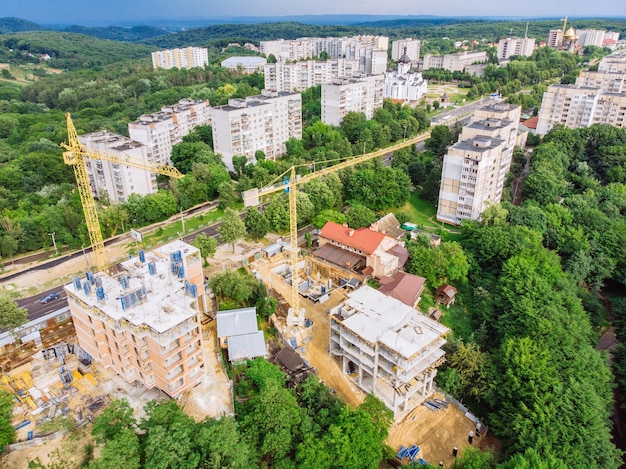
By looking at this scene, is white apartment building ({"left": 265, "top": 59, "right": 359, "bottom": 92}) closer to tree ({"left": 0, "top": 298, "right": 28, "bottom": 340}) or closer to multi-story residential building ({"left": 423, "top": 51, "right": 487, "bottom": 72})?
multi-story residential building ({"left": 423, "top": 51, "right": 487, "bottom": 72})

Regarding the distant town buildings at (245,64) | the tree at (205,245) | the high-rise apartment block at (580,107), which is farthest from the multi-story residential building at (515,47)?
the tree at (205,245)

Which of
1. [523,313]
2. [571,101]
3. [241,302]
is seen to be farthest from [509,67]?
[241,302]

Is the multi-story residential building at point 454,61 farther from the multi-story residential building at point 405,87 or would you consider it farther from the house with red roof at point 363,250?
the house with red roof at point 363,250

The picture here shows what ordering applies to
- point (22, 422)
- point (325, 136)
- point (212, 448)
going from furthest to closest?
1. point (325, 136)
2. point (22, 422)
3. point (212, 448)

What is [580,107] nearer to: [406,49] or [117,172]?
[117,172]

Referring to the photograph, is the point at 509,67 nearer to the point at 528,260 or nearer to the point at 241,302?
the point at 528,260

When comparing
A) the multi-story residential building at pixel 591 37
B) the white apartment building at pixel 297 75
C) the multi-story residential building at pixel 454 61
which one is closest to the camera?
the white apartment building at pixel 297 75
